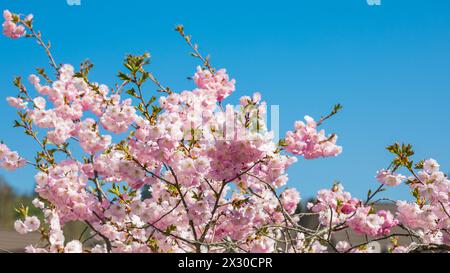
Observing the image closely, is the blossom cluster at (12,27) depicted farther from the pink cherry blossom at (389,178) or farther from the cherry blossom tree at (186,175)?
the pink cherry blossom at (389,178)

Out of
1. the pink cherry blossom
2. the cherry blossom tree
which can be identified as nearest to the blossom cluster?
the cherry blossom tree

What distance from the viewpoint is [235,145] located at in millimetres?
3859

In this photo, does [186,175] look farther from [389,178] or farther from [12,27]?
[12,27]

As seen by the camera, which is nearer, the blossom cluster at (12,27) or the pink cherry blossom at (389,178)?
the pink cherry blossom at (389,178)

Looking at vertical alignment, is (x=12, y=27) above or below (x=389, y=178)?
above

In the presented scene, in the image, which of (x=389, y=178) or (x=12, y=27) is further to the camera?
(x=12, y=27)

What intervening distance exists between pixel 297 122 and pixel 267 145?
1064 mm

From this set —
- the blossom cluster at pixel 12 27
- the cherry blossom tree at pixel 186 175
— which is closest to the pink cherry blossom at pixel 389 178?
the cherry blossom tree at pixel 186 175

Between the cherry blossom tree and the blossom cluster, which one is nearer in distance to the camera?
the cherry blossom tree

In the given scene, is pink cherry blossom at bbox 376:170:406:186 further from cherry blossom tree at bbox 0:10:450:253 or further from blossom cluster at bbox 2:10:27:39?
blossom cluster at bbox 2:10:27:39

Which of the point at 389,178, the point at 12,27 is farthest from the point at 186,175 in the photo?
the point at 12,27
